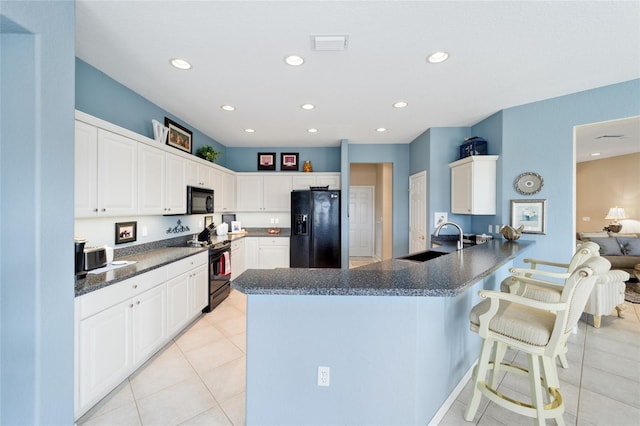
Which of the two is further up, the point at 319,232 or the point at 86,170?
the point at 86,170

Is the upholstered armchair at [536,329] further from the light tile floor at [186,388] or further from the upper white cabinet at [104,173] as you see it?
the upper white cabinet at [104,173]

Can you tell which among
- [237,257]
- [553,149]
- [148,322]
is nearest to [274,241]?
[237,257]

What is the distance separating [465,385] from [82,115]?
3.53m

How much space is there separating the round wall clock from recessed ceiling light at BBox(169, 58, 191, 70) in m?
3.82

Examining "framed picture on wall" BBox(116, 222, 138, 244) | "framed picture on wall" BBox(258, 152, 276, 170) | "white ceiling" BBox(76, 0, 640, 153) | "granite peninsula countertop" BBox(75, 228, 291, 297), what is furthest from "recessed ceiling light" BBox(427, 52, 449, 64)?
"framed picture on wall" BBox(258, 152, 276, 170)

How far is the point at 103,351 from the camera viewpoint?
5.71ft

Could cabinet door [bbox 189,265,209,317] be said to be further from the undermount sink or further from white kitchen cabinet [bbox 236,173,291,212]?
the undermount sink

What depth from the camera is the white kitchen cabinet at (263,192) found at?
16.3 ft

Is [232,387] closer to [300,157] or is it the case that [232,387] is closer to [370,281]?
[370,281]

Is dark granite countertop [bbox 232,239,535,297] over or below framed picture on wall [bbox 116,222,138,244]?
below

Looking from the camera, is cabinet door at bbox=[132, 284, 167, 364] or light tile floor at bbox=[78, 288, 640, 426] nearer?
light tile floor at bbox=[78, 288, 640, 426]

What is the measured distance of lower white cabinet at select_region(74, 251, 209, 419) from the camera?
1.61m

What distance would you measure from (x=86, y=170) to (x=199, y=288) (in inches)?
65.7

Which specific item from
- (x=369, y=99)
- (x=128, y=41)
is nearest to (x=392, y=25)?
(x=369, y=99)
